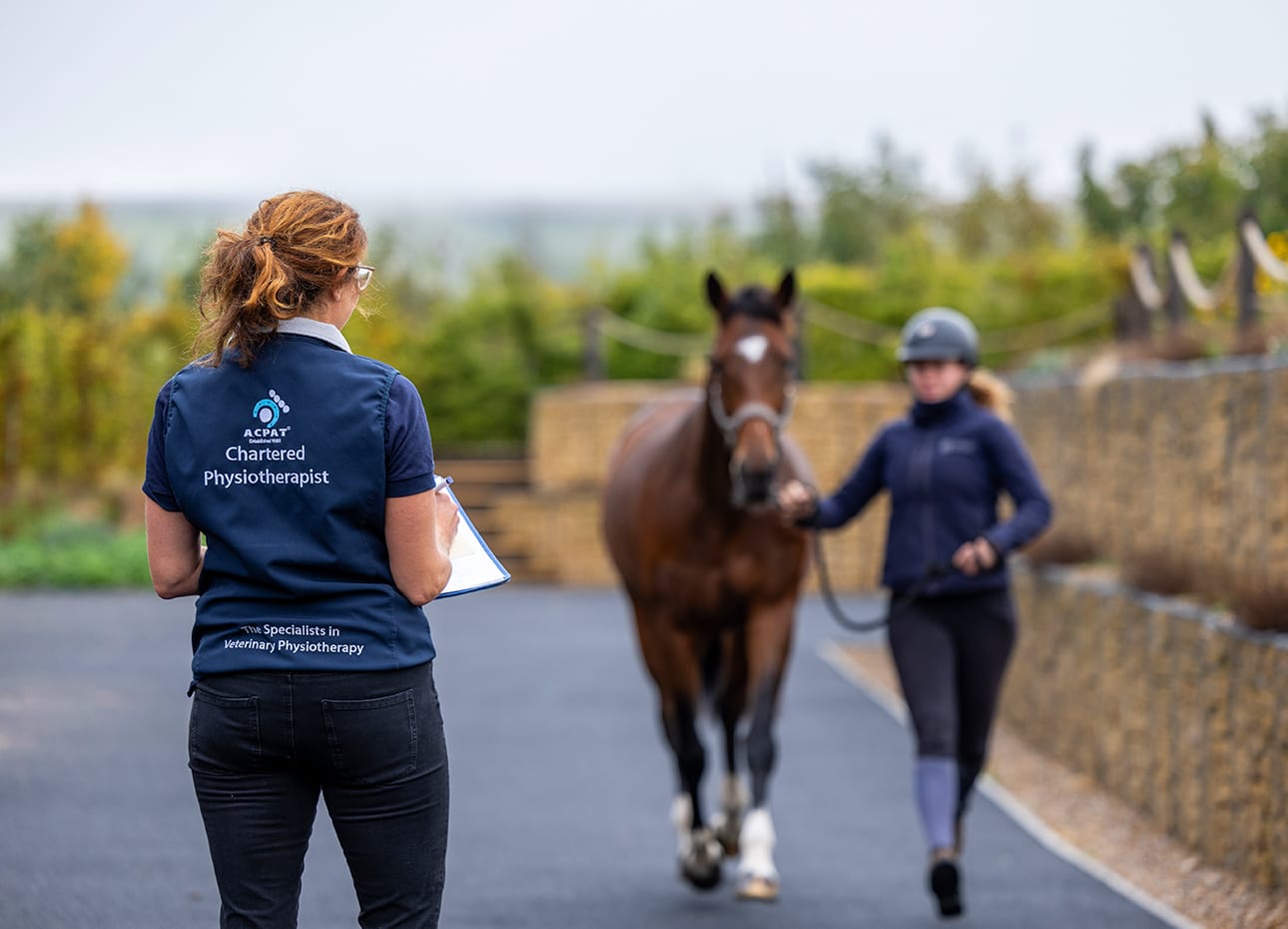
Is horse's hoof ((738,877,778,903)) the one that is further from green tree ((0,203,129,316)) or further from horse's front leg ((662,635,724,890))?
green tree ((0,203,129,316))

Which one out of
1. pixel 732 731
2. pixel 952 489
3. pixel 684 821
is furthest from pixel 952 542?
pixel 732 731

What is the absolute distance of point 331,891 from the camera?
6.55 m

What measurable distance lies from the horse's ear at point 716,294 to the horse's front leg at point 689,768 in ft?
4.38

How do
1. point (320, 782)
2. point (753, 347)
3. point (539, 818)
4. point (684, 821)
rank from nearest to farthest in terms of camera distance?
point (320, 782) < point (753, 347) < point (684, 821) < point (539, 818)

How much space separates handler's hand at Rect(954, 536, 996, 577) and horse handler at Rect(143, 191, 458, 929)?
121 inches

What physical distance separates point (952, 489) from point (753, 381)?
0.84m

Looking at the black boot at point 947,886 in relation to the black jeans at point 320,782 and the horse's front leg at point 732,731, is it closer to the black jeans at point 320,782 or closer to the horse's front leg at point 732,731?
the horse's front leg at point 732,731

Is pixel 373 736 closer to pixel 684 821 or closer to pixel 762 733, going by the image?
pixel 762 733

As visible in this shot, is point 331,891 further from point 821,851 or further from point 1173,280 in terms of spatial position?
point 1173,280

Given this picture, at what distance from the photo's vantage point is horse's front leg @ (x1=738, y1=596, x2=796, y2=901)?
6.57 meters

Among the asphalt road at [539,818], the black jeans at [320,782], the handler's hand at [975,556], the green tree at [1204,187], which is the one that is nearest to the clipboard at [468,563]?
the black jeans at [320,782]

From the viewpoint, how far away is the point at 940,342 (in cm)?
650

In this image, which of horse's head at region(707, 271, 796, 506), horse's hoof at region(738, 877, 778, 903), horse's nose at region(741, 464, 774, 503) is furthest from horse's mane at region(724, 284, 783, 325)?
horse's hoof at region(738, 877, 778, 903)

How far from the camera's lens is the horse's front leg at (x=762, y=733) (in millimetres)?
6574
